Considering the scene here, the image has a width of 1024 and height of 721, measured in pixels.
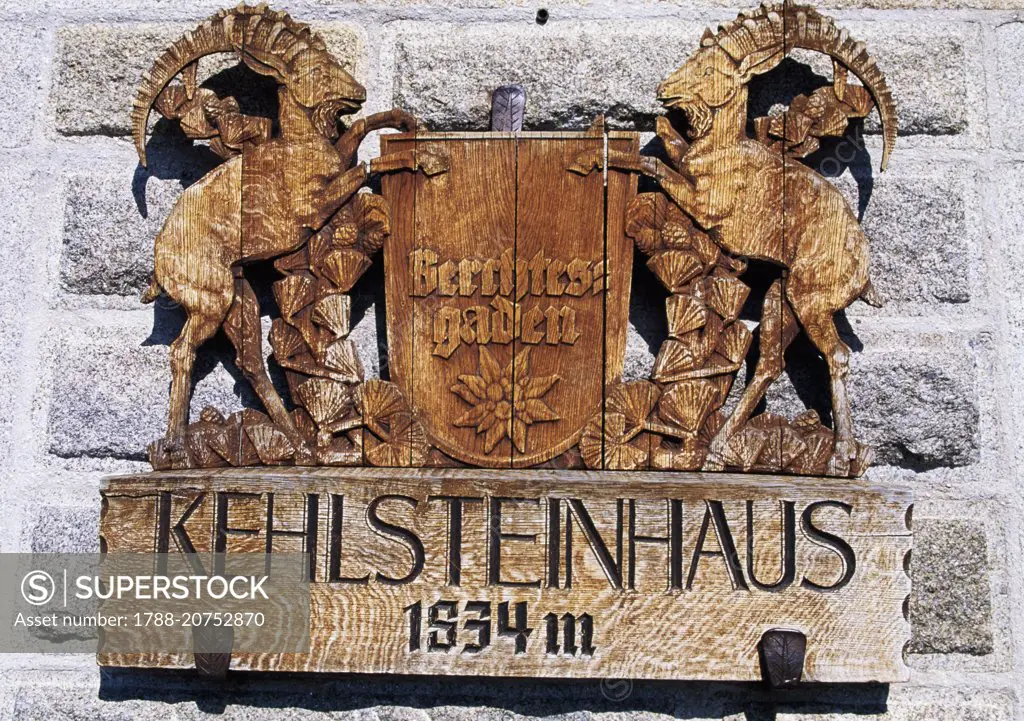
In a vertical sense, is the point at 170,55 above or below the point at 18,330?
above

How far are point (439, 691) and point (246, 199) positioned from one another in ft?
2.52

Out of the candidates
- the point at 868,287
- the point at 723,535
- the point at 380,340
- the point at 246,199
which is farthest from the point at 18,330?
the point at 868,287

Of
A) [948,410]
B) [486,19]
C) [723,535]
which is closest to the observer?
[723,535]

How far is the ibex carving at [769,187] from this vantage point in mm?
1595

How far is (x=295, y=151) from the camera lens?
5.41 feet

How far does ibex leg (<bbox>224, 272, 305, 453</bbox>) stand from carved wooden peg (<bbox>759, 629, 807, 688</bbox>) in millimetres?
724

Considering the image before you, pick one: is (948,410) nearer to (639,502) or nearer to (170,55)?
(639,502)

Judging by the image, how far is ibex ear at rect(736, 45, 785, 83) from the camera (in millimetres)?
1620

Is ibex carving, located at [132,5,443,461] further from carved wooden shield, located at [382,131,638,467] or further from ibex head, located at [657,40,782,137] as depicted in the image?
ibex head, located at [657,40,782,137]

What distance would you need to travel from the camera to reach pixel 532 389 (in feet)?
5.18

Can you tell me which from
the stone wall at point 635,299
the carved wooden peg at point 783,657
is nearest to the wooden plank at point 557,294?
the stone wall at point 635,299

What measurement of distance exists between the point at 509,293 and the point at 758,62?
50 centimetres

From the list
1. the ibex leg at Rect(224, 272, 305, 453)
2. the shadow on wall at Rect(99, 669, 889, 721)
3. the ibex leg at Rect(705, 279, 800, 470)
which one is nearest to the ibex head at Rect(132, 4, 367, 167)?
the ibex leg at Rect(224, 272, 305, 453)

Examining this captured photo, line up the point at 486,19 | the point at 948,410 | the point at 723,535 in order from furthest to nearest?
the point at 486,19 < the point at 948,410 < the point at 723,535
